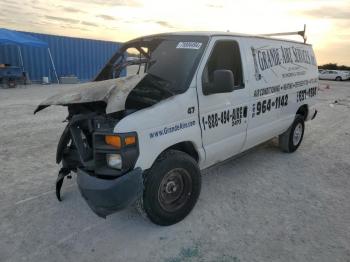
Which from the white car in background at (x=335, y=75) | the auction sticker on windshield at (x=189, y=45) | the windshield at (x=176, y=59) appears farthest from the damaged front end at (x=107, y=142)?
the white car in background at (x=335, y=75)

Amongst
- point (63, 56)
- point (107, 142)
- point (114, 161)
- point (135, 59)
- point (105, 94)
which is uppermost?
point (63, 56)

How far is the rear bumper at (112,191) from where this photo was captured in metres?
3.04

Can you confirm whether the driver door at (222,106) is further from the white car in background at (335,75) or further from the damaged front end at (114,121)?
the white car in background at (335,75)

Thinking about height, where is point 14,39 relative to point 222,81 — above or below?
above

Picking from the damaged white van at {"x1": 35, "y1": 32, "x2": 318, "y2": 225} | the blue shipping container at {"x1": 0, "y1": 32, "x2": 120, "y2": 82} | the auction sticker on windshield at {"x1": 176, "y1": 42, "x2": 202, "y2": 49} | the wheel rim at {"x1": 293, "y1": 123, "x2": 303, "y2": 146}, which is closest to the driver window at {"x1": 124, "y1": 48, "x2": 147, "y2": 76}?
the damaged white van at {"x1": 35, "y1": 32, "x2": 318, "y2": 225}

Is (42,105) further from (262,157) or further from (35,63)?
(35,63)

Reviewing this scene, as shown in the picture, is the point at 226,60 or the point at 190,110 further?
the point at 226,60

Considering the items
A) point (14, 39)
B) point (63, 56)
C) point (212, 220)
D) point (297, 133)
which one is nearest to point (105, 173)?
point (212, 220)

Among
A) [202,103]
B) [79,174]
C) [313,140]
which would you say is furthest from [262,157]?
[79,174]

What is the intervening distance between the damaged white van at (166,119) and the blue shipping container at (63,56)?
1562cm

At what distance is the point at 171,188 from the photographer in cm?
365

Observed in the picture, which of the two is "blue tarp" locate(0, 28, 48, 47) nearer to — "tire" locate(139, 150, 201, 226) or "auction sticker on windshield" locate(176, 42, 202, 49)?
"auction sticker on windshield" locate(176, 42, 202, 49)

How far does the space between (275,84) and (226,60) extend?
1.26 meters

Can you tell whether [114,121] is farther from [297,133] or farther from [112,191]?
[297,133]
